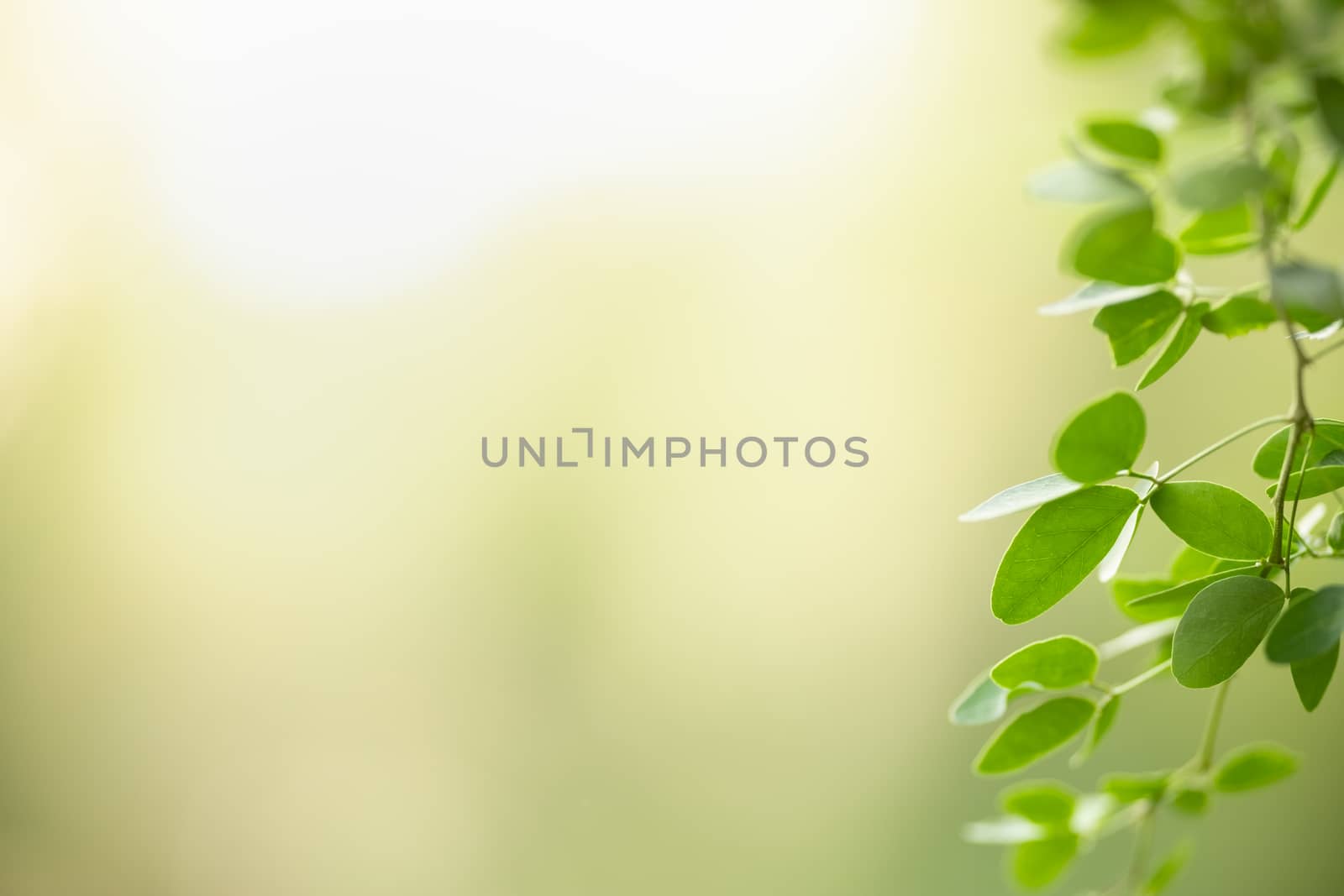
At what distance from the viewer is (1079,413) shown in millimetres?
274

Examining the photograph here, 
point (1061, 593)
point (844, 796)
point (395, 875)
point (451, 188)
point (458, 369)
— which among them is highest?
point (451, 188)

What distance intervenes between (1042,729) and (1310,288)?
231 millimetres

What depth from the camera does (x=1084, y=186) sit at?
0.26 metres

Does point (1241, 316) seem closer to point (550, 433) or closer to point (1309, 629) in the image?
point (1309, 629)

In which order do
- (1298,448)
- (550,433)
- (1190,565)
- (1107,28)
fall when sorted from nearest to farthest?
(1107,28)
(1298,448)
(1190,565)
(550,433)

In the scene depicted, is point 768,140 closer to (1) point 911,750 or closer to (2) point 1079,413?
(1) point 911,750

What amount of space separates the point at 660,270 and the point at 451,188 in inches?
13.9

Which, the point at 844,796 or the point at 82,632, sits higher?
the point at 82,632

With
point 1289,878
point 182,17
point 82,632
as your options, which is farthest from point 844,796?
point 182,17

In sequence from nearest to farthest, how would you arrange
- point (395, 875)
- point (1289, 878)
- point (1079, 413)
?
point (1079, 413), point (1289, 878), point (395, 875)

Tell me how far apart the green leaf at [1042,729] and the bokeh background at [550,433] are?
95 cm

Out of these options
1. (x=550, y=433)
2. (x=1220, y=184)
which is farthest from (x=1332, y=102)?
(x=550, y=433)

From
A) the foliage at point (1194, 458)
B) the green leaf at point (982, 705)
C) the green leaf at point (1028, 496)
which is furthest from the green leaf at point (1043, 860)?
the green leaf at point (1028, 496)

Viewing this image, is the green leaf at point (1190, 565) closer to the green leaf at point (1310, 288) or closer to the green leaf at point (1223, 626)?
the green leaf at point (1223, 626)
